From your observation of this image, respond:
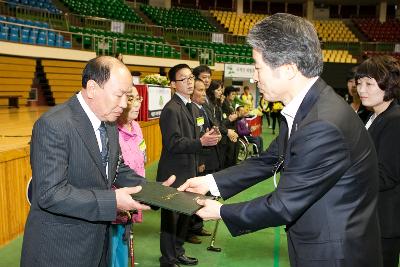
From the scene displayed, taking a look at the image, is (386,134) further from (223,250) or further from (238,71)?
(238,71)

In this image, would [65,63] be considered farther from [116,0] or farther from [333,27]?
[333,27]

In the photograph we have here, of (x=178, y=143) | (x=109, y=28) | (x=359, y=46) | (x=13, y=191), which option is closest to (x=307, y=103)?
(x=178, y=143)

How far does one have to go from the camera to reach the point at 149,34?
19.3 meters

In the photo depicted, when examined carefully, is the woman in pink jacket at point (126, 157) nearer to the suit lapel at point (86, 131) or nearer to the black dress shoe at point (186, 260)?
the black dress shoe at point (186, 260)

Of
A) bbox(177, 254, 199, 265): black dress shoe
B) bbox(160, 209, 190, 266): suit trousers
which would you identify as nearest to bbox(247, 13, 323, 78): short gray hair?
bbox(160, 209, 190, 266): suit trousers

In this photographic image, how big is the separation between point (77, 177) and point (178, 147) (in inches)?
65.7

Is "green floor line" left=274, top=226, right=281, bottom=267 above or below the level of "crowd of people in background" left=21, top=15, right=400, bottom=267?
below

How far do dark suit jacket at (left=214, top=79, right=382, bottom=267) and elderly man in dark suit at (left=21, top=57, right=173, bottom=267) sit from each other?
2.14 feet

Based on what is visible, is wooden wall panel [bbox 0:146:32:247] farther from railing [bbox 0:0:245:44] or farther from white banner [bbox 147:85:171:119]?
railing [bbox 0:0:245:44]

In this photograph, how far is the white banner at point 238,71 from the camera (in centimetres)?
1346

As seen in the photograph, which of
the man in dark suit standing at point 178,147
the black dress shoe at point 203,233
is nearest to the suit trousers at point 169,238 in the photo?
the man in dark suit standing at point 178,147

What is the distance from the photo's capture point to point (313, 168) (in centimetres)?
141

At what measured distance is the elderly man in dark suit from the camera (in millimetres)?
1665

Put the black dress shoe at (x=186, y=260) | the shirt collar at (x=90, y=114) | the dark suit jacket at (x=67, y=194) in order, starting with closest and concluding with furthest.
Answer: the dark suit jacket at (x=67, y=194) → the shirt collar at (x=90, y=114) → the black dress shoe at (x=186, y=260)
